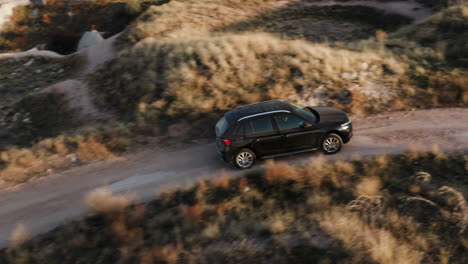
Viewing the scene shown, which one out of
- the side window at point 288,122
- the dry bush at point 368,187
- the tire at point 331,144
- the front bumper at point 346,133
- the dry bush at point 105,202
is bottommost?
the dry bush at point 105,202

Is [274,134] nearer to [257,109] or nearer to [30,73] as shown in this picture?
[257,109]

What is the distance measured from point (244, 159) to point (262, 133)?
97cm

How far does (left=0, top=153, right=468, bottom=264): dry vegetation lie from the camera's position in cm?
806

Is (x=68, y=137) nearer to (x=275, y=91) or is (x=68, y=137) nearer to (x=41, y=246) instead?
(x=41, y=246)

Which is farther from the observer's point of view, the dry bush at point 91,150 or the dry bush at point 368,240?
the dry bush at point 91,150

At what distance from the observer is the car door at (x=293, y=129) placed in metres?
11.2

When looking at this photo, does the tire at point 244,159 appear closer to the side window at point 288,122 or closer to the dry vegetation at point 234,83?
the side window at point 288,122

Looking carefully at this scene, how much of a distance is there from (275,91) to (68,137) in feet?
27.5

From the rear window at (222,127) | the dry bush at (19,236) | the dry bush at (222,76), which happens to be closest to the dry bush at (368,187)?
the rear window at (222,127)

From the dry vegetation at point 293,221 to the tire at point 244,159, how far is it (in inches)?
19.0

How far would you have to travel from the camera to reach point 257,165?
38.4 ft

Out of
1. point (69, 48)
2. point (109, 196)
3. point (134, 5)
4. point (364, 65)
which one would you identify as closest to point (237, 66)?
point (364, 65)

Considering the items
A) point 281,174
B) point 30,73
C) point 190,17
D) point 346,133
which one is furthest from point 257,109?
point 30,73

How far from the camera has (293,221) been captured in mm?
9094
